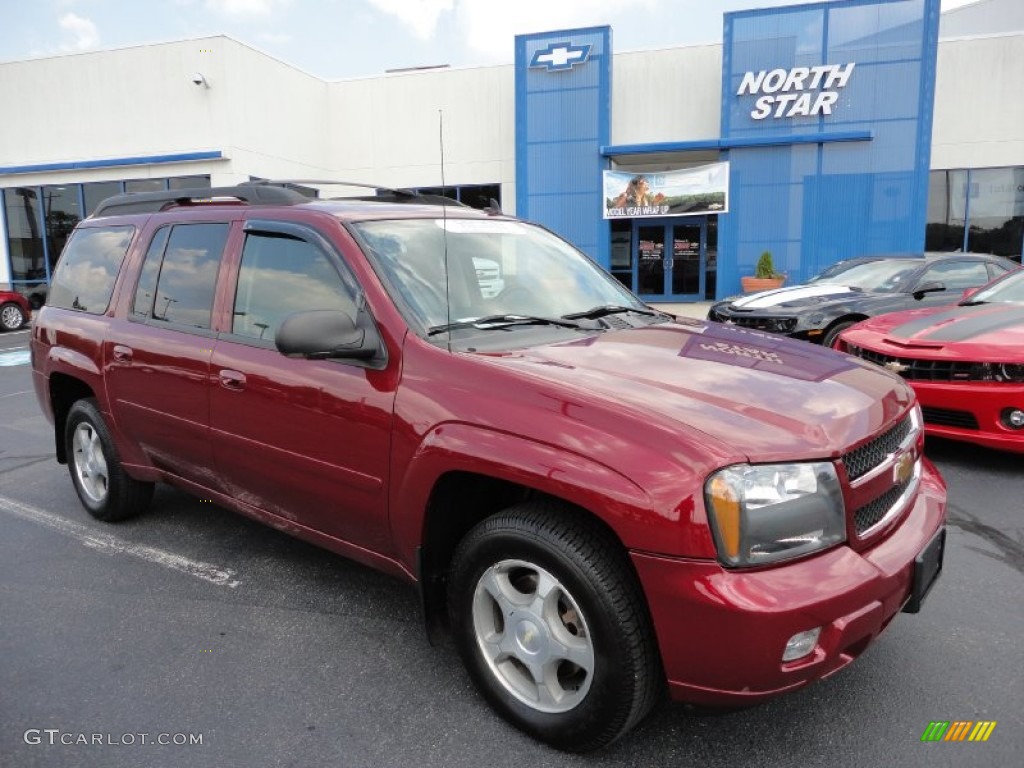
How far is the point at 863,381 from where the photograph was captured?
277cm

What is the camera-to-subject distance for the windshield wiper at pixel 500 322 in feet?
9.32

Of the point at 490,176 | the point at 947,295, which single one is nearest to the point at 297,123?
the point at 490,176

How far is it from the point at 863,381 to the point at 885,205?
1844cm

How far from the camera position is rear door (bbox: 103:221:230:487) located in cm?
351

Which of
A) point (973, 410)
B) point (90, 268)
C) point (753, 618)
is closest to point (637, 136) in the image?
point (973, 410)

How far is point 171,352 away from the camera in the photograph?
3.62 meters

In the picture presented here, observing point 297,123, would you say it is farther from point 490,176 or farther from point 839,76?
point 839,76

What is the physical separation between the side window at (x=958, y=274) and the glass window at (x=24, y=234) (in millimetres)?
23666

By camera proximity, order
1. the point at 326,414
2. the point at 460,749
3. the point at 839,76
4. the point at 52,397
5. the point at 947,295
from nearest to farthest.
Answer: the point at 460,749 → the point at 326,414 → the point at 52,397 → the point at 947,295 → the point at 839,76

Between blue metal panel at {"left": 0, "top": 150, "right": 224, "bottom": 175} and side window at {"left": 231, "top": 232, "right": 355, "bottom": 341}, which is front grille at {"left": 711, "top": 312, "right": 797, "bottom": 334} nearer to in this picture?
side window at {"left": 231, "top": 232, "right": 355, "bottom": 341}

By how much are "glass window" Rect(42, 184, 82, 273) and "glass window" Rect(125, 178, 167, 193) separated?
1833mm

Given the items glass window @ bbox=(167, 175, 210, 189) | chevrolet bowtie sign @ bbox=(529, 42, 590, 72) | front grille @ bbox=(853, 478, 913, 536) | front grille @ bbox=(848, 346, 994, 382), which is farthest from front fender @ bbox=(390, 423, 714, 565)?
glass window @ bbox=(167, 175, 210, 189)

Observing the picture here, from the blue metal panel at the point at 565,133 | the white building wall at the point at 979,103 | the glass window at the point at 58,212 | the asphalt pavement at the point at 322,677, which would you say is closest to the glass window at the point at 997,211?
the white building wall at the point at 979,103

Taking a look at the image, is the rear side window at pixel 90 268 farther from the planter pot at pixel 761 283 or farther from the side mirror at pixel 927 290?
the planter pot at pixel 761 283
